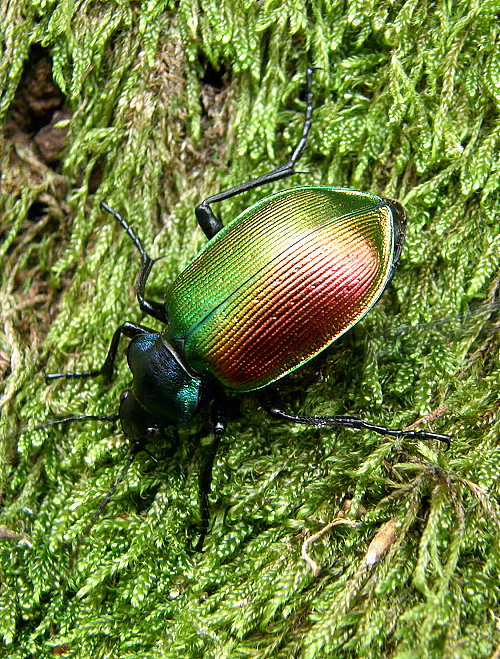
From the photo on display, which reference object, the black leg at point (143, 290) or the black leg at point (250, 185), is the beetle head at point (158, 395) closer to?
the black leg at point (143, 290)

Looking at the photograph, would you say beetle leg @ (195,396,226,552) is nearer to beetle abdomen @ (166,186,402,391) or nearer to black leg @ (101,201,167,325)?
beetle abdomen @ (166,186,402,391)

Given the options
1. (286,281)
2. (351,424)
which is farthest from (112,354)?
(351,424)

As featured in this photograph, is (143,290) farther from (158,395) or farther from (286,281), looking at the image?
(286,281)

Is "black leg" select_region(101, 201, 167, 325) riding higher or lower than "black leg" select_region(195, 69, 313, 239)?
lower

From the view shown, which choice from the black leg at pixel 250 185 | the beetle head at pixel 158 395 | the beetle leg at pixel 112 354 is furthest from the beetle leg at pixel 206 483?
the black leg at pixel 250 185

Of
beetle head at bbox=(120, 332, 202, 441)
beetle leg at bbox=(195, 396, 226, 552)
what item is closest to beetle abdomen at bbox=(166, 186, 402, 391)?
beetle head at bbox=(120, 332, 202, 441)

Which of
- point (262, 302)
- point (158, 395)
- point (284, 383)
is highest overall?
point (262, 302)

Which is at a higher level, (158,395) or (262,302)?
(262,302)
